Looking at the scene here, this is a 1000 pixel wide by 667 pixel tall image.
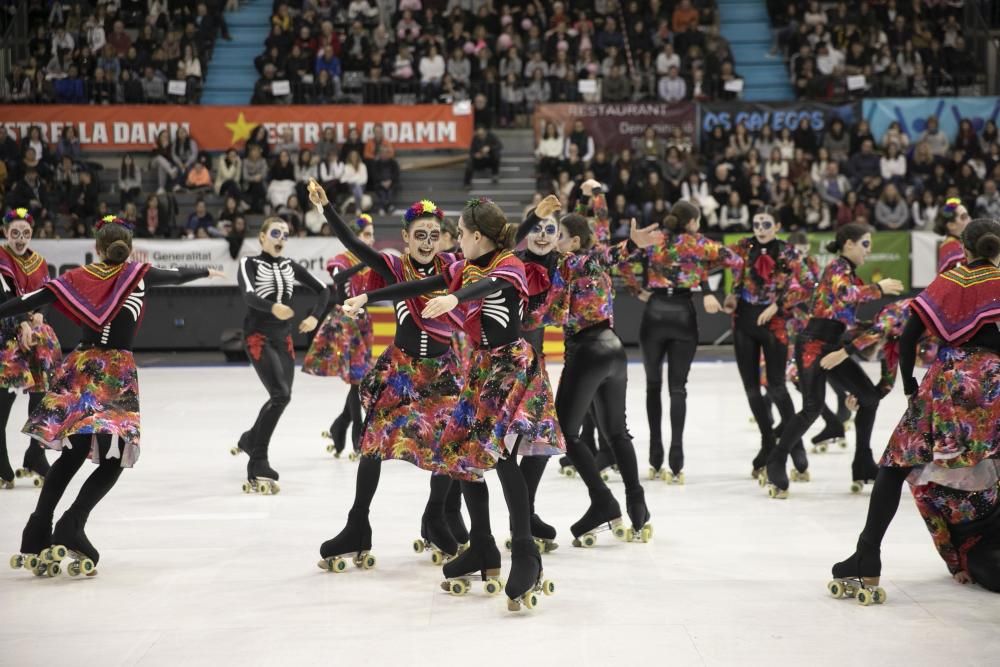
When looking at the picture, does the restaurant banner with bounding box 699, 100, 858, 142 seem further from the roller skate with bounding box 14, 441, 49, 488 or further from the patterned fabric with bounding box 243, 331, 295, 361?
the roller skate with bounding box 14, 441, 49, 488

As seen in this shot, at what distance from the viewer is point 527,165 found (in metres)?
18.7

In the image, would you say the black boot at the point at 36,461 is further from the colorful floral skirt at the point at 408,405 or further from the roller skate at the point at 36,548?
the colorful floral skirt at the point at 408,405

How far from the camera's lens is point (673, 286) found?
295 inches

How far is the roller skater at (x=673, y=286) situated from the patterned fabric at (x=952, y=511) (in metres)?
2.51

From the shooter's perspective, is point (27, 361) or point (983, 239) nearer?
point (983, 239)

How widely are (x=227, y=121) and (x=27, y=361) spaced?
11.3 meters

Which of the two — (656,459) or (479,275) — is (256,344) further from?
(479,275)

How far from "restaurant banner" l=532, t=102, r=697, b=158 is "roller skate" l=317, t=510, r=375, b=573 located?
521 inches

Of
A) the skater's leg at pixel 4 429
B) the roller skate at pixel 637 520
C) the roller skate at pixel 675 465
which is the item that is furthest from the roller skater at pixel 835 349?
the skater's leg at pixel 4 429

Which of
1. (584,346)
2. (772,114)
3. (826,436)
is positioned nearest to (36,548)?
(584,346)

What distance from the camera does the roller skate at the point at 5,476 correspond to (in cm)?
762

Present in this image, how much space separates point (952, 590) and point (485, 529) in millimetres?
2047

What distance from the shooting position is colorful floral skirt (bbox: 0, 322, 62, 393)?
732 cm

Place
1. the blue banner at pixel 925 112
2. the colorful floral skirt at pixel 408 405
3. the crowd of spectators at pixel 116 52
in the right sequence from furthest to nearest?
the crowd of spectators at pixel 116 52 < the blue banner at pixel 925 112 < the colorful floral skirt at pixel 408 405
